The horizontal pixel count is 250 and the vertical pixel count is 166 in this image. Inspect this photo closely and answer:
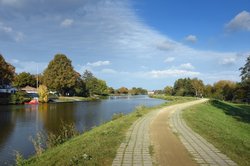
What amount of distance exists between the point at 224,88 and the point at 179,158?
68.7 m

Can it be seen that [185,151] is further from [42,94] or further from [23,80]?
[23,80]

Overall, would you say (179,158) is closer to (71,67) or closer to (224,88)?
(224,88)

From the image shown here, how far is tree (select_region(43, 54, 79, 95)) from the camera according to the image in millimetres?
75000

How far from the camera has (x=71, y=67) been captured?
78.9 metres

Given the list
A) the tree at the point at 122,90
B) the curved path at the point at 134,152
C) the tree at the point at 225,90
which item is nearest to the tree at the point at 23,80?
the tree at the point at 225,90

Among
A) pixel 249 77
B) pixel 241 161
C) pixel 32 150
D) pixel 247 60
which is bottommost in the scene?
pixel 32 150

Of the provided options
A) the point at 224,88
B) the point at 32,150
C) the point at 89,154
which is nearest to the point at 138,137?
the point at 89,154

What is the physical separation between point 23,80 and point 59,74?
16.9 m

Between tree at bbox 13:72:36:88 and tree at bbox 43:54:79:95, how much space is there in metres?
12.0

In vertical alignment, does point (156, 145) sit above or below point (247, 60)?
below

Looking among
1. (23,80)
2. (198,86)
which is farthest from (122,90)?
(23,80)

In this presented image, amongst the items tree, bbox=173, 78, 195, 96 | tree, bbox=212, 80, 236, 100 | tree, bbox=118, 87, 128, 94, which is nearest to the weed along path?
tree, bbox=212, 80, 236, 100

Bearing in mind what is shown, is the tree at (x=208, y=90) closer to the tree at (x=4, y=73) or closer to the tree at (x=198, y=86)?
the tree at (x=198, y=86)

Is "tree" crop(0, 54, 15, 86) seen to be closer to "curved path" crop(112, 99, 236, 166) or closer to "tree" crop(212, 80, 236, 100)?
"tree" crop(212, 80, 236, 100)
